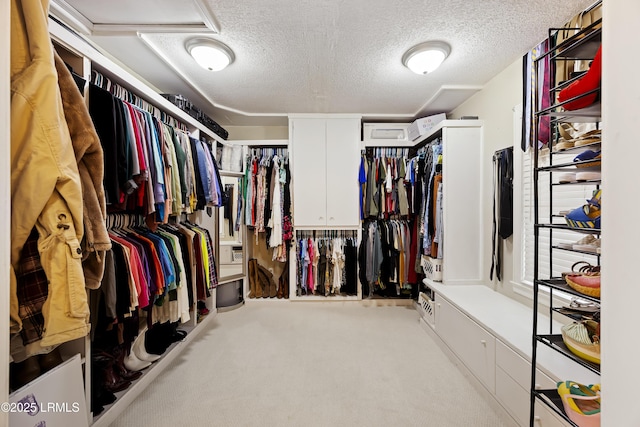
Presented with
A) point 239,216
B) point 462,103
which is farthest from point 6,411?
point 462,103

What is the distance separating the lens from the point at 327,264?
3199mm

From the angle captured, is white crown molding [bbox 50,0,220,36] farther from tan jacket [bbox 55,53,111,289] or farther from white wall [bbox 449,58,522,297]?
white wall [bbox 449,58,522,297]

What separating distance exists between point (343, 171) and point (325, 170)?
0.23 meters

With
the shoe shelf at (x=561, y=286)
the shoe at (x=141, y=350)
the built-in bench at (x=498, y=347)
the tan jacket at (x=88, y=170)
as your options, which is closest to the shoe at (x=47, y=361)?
the tan jacket at (x=88, y=170)

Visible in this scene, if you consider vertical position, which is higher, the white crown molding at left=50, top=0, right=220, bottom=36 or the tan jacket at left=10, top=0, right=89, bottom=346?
the white crown molding at left=50, top=0, right=220, bottom=36

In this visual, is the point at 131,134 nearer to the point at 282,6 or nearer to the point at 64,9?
the point at 64,9

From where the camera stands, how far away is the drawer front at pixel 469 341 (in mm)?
1617

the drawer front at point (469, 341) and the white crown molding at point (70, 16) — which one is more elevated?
the white crown molding at point (70, 16)

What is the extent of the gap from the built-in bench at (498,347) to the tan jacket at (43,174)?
201cm

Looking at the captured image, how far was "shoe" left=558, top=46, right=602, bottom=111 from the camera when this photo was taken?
2.81 feet

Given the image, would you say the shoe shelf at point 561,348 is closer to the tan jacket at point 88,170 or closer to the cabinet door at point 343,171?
the tan jacket at point 88,170

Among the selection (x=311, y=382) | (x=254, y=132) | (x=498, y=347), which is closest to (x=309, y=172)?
(x=254, y=132)
